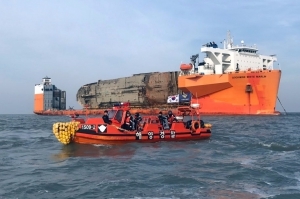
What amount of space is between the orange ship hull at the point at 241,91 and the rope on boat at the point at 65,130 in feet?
94.8

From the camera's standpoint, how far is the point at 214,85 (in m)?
43.1

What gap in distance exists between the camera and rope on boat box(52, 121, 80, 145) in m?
15.7

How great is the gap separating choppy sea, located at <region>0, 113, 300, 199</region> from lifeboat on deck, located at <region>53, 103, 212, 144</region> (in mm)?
522

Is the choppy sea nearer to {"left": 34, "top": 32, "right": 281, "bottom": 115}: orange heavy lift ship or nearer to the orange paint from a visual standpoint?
the orange paint

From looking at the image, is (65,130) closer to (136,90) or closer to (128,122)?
(128,122)

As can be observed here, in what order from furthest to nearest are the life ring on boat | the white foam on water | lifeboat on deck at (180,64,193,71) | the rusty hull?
the rusty hull → lifeboat on deck at (180,64,193,71) → the life ring on boat → the white foam on water

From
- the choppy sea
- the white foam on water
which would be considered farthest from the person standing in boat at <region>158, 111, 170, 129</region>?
the white foam on water

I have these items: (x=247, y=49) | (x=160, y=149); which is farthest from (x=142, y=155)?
(x=247, y=49)

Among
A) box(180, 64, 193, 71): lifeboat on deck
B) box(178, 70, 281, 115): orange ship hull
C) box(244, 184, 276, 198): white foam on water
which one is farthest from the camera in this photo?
box(180, 64, 193, 71): lifeboat on deck

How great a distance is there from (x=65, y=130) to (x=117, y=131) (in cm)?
228

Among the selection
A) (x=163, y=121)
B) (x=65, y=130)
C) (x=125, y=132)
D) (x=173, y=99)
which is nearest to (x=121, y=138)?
(x=125, y=132)

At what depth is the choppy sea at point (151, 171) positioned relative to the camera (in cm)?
802

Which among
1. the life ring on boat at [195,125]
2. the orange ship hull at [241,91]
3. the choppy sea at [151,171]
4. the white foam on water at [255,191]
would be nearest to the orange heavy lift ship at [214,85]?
the orange ship hull at [241,91]

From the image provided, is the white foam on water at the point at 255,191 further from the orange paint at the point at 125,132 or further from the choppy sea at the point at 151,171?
the orange paint at the point at 125,132
